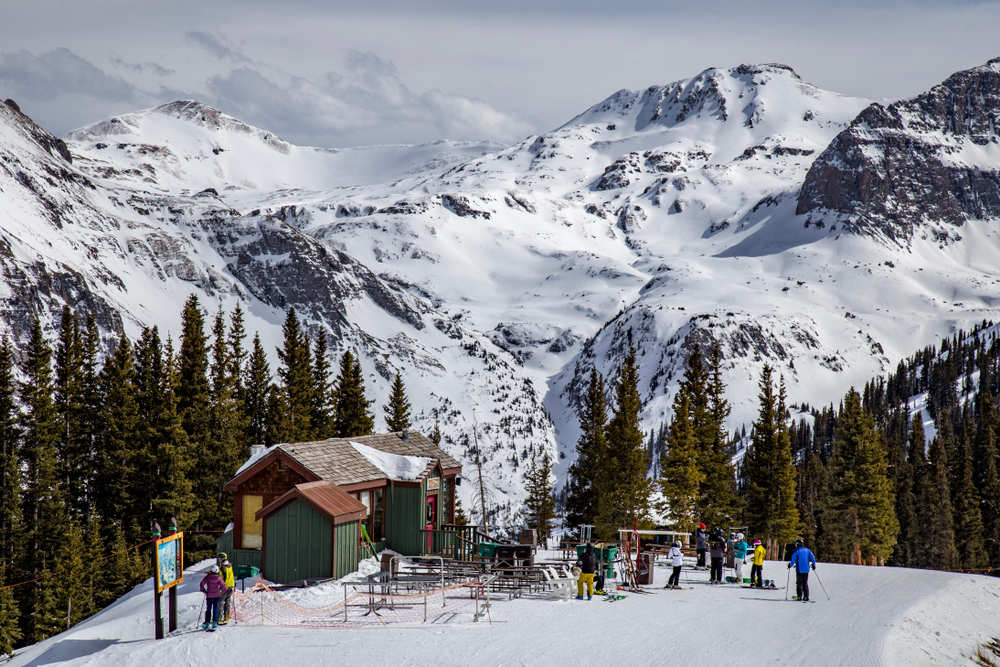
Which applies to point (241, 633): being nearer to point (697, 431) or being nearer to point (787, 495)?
point (697, 431)

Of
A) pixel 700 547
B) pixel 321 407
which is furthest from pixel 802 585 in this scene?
pixel 321 407

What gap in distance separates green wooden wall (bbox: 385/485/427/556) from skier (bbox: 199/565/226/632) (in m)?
12.4

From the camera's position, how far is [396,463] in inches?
1405

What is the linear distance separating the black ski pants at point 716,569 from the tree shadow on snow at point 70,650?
71.9ft

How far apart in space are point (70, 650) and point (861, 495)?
162ft

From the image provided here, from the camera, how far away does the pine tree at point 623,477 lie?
168ft

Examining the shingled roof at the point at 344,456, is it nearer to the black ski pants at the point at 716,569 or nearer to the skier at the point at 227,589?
the skier at the point at 227,589

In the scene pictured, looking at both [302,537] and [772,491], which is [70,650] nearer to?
[302,537]

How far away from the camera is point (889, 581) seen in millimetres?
31359

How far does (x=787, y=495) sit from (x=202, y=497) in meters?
41.6

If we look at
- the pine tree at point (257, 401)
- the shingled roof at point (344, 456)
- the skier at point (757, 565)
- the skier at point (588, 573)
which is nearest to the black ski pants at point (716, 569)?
the skier at point (757, 565)

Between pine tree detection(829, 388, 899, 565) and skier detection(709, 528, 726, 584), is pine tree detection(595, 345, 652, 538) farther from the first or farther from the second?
skier detection(709, 528, 726, 584)

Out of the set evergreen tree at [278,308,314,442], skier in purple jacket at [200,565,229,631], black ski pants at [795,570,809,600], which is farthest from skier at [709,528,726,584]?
evergreen tree at [278,308,314,442]

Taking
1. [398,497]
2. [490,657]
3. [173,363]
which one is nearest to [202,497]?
[173,363]
